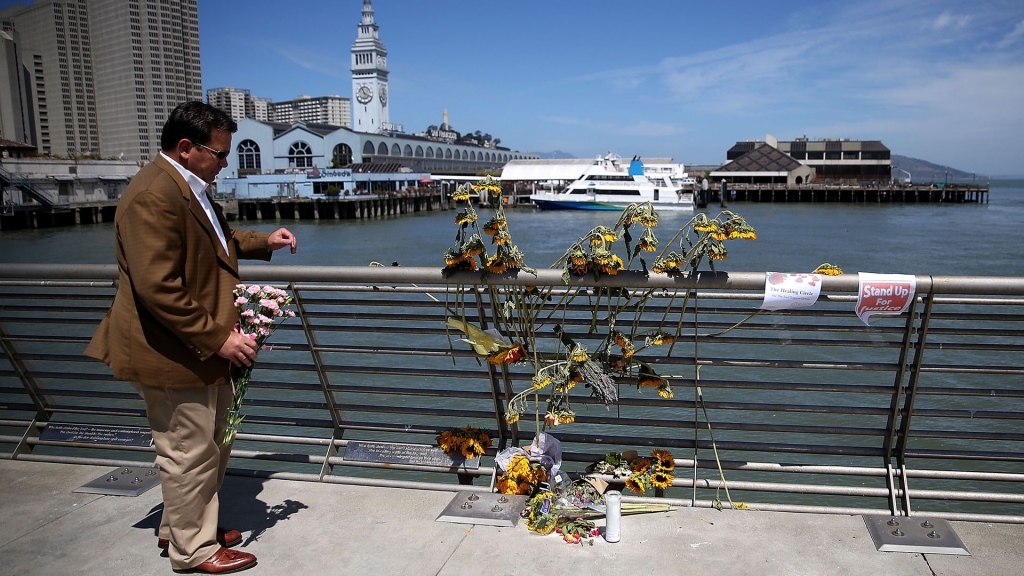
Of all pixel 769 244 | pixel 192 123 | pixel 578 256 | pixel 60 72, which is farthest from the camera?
pixel 60 72

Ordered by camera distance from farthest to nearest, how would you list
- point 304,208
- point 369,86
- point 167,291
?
point 369,86
point 304,208
point 167,291

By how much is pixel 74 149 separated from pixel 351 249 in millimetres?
143681

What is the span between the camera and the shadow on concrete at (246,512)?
10.8 ft

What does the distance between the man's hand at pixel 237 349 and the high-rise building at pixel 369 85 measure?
525 feet

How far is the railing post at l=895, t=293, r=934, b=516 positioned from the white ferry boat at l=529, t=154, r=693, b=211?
2595 inches

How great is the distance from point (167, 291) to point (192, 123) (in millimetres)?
636

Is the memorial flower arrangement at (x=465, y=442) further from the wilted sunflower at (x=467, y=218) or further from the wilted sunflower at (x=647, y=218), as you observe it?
the wilted sunflower at (x=647, y=218)

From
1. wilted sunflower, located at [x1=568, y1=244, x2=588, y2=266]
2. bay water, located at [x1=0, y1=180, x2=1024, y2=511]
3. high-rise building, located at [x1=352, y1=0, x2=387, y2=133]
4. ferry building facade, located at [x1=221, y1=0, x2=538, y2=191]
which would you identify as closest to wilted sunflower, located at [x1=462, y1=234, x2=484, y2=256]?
wilted sunflower, located at [x1=568, y1=244, x2=588, y2=266]

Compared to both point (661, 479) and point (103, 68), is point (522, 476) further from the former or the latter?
point (103, 68)

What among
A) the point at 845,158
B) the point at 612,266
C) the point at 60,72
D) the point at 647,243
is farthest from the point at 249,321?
the point at 60,72

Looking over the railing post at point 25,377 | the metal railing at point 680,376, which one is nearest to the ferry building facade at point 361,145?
the railing post at point 25,377

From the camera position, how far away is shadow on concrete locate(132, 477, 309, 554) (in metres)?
3.29

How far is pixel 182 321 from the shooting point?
2.56 m

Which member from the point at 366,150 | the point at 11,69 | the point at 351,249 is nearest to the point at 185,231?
the point at 351,249
